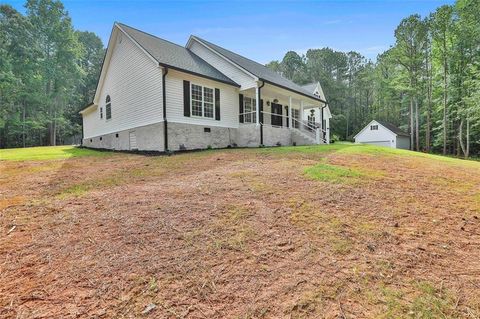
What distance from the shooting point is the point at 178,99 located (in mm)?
12797

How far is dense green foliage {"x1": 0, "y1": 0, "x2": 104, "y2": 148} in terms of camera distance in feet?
96.8

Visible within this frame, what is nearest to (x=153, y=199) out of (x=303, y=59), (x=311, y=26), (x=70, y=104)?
(x=311, y=26)

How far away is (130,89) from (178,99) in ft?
13.0

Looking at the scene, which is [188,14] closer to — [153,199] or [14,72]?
[153,199]

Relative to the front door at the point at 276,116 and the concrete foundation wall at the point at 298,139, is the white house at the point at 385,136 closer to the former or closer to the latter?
the front door at the point at 276,116

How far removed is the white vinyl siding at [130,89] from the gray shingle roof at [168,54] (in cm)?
45

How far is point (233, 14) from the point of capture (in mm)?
11461

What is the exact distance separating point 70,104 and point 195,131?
35.3m

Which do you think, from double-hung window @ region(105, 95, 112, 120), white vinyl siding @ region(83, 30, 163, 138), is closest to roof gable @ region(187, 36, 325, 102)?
white vinyl siding @ region(83, 30, 163, 138)

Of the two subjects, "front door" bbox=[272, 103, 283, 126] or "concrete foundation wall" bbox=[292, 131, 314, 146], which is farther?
"front door" bbox=[272, 103, 283, 126]

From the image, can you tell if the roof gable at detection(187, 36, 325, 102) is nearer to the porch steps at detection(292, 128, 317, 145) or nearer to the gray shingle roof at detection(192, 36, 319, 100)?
the gray shingle roof at detection(192, 36, 319, 100)

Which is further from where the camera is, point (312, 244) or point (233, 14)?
point (233, 14)

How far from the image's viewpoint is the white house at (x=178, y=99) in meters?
12.7

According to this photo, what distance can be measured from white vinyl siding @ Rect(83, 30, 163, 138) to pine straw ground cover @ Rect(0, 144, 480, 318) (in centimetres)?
806
